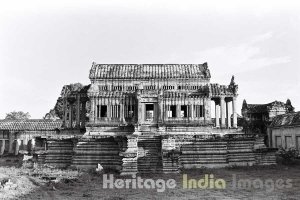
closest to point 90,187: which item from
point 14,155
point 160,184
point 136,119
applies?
point 160,184

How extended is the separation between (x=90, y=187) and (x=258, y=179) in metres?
10.3

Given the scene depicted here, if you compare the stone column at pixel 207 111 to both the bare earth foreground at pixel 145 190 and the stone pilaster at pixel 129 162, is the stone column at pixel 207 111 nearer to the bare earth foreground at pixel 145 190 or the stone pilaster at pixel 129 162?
the bare earth foreground at pixel 145 190

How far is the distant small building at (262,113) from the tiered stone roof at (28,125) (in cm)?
3028

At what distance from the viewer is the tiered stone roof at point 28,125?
4476 centimetres

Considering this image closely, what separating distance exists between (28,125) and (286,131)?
3596cm

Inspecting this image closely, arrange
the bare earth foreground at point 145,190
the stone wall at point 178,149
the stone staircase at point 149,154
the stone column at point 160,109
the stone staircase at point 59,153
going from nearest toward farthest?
the bare earth foreground at point 145,190, the stone staircase at point 149,154, the stone wall at point 178,149, the stone staircase at point 59,153, the stone column at point 160,109

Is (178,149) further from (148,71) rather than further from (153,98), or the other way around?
(148,71)

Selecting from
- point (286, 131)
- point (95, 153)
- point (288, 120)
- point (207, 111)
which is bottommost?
point (95, 153)

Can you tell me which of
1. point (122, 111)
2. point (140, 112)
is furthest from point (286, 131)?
point (122, 111)

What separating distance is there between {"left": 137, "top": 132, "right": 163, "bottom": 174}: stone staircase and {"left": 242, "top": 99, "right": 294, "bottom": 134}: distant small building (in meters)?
27.8

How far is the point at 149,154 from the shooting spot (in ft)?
78.1

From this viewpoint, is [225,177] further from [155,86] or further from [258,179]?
[155,86]

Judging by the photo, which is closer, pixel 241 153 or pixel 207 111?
pixel 241 153

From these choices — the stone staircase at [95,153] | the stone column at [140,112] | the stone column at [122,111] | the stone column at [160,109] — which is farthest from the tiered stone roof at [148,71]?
the stone staircase at [95,153]
